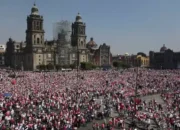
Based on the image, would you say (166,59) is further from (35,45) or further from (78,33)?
(35,45)

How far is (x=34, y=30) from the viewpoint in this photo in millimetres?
98250

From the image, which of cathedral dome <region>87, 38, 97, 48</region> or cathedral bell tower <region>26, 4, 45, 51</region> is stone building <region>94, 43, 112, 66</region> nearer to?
cathedral dome <region>87, 38, 97, 48</region>

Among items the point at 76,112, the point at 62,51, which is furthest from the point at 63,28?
the point at 76,112

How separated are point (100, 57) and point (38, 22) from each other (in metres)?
32.1

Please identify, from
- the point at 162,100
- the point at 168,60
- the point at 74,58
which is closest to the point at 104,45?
the point at 74,58

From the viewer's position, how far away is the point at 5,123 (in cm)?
2173

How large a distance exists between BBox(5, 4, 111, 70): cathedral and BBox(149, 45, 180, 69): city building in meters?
25.8

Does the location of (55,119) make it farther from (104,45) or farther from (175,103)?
(104,45)

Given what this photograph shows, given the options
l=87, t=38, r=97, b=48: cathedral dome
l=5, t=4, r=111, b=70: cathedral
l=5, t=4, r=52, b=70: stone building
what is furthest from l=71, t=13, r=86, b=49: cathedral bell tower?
l=87, t=38, r=97, b=48: cathedral dome

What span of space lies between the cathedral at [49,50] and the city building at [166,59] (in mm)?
25796

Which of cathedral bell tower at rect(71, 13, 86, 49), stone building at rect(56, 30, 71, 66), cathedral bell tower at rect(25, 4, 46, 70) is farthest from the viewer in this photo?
cathedral bell tower at rect(71, 13, 86, 49)

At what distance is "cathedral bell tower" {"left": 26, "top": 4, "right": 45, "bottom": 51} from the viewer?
97688 millimetres

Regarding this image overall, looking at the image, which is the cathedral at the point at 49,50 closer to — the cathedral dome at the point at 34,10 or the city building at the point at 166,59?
the cathedral dome at the point at 34,10

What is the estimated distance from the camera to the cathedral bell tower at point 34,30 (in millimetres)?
97688
